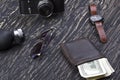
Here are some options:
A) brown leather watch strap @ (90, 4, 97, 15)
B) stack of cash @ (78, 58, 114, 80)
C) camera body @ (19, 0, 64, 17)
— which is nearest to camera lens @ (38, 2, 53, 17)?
camera body @ (19, 0, 64, 17)

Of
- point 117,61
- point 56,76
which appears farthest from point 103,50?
point 56,76

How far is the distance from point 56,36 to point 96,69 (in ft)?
0.75

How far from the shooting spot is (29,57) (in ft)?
3.35

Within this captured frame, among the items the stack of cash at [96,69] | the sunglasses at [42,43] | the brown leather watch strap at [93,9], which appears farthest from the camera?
the brown leather watch strap at [93,9]

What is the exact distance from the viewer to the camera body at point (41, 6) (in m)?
1.11

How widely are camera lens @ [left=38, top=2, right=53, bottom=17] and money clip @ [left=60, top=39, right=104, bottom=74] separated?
0.53 ft

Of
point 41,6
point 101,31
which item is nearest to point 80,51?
point 101,31

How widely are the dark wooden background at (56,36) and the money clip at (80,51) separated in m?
0.03

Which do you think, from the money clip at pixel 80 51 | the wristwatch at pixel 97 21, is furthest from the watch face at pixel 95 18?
the money clip at pixel 80 51

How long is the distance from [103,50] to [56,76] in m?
0.19

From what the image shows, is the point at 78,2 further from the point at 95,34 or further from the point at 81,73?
the point at 81,73

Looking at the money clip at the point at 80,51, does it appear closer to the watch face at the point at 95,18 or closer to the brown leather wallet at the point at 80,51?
the brown leather wallet at the point at 80,51

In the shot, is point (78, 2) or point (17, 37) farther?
point (78, 2)

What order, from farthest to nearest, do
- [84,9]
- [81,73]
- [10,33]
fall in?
[84,9], [10,33], [81,73]
